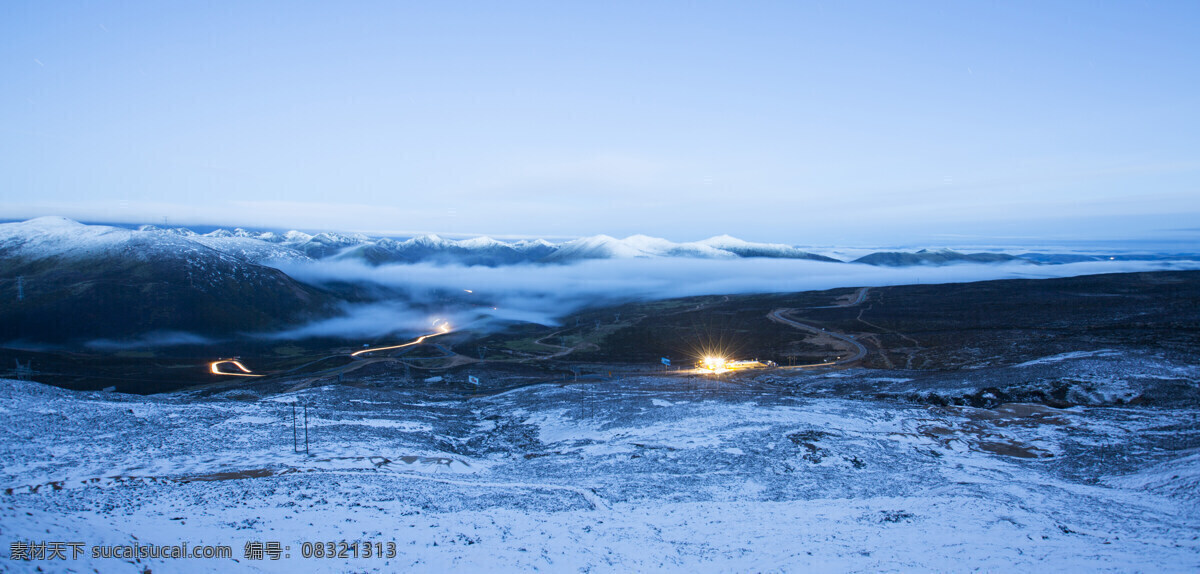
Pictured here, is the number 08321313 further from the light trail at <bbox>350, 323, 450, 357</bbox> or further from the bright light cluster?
the light trail at <bbox>350, 323, 450, 357</bbox>

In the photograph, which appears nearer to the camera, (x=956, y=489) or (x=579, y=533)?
(x=579, y=533)

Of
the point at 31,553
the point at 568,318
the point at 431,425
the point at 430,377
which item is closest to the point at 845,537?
the point at 31,553

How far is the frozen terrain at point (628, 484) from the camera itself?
19203 millimetres

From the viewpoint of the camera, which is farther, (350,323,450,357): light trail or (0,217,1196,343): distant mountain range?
(0,217,1196,343): distant mountain range

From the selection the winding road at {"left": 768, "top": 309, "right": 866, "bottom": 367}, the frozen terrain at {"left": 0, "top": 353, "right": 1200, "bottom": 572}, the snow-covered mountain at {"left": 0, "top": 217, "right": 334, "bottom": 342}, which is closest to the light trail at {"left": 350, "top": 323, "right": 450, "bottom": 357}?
the snow-covered mountain at {"left": 0, "top": 217, "right": 334, "bottom": 342}

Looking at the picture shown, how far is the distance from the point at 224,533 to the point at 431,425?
81.9 feet

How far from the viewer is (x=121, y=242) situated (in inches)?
7697

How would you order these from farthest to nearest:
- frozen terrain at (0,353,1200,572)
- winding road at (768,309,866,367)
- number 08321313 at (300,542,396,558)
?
1. winding road at (768,309,866,367)
2. frozen terrain at (0,353,1200,572)
3. number 08321313 at (300,542,396,558)

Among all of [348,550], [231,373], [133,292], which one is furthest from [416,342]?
[348,550]

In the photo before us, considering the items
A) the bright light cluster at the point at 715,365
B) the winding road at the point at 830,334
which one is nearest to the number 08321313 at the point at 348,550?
the bright light cluster at the point at 715,365

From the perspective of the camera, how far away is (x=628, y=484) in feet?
95.1

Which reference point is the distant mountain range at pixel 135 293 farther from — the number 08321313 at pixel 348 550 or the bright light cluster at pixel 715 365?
the number 08321313 at pixel 348 550

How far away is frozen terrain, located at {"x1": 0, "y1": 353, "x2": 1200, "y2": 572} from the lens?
19203 mm

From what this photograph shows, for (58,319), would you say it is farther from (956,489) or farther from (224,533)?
(956,489)
